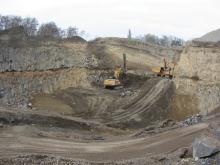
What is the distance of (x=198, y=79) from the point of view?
4053 cm

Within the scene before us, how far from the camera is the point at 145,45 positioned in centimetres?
5934

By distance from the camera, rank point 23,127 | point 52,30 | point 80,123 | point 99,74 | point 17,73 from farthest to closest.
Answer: point 52,30
point 99,74
point 17,73
point 80,123
point 23,127

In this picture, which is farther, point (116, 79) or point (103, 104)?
point (116, 79)

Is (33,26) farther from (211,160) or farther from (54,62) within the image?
(211,160)

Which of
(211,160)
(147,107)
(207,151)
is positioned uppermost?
(207,151)

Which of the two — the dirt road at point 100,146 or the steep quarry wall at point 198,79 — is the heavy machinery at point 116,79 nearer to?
the steep quarry wall at point 198,79

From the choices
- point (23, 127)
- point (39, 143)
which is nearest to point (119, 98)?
point (23, 127)

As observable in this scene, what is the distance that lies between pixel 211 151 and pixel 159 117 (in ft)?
72.5

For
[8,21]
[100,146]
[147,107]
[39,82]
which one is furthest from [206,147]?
[8,21]

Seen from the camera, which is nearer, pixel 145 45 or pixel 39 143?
pixel 39 143

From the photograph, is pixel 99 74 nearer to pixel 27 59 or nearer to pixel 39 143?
pixel 27 59

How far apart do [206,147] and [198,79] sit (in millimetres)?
24292

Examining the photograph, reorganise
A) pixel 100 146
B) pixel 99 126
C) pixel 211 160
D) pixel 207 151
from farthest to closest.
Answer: pixel 99 126 → pixel 100 146 → pixel 207 151 → pixel 211 160

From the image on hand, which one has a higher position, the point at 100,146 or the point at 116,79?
the point at 116,79
